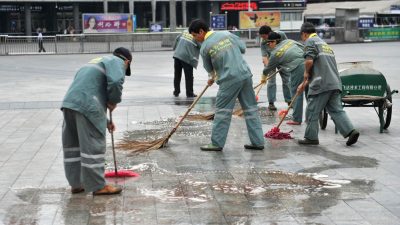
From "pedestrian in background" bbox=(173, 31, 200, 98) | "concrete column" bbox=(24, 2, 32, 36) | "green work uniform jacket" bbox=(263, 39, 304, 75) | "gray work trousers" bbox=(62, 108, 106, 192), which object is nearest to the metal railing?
"pedestrian in background" bbox=(173, 31, 200, 98)

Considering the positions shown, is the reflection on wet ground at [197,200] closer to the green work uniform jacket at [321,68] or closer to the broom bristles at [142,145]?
the broom bristles at [142,145]

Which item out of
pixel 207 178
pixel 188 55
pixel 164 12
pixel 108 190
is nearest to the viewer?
pixel 108 190

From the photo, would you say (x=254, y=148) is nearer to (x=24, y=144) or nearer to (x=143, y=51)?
(x=24, y=144)

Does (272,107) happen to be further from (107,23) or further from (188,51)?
(107,23)

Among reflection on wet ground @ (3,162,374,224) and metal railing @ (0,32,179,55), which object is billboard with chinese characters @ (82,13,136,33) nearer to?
metal railing @ (0,32,179,55)

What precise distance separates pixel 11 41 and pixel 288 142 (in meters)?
26.7

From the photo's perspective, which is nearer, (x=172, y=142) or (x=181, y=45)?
(x=172, y=142)

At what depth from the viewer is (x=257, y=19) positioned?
1618 inches

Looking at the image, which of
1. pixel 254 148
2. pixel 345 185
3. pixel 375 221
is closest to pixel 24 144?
pixel 254 148

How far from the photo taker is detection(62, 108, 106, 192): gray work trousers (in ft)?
21.3

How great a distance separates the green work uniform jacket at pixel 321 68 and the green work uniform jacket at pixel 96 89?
345 centimetres

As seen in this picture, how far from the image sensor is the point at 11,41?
112 ft

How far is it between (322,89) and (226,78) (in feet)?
4.41

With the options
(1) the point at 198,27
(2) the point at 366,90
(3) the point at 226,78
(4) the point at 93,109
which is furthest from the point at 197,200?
(2) the point at 366,90
